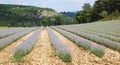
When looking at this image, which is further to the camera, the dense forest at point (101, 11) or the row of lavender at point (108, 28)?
the dense forest at point (101, 11)

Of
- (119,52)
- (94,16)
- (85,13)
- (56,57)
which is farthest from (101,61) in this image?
(85,13)

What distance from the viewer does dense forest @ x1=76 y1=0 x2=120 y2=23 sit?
103 metres

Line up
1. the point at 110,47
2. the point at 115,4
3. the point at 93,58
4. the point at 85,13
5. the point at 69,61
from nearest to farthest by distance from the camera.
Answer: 1. the point at 69,61
2. the point at 93,58
3. the point at 110,47
4. the point at 115,4
5. the point at 85,13

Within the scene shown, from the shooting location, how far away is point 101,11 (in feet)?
374

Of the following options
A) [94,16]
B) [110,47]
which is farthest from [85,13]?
[110,47]

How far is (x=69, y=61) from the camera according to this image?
42.4ft

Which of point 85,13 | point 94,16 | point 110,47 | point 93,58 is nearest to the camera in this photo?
point 93,58

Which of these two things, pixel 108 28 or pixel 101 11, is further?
pixel 101 11

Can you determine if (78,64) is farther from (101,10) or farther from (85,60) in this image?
(101,10)

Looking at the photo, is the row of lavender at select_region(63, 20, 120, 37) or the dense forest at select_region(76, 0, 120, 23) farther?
the dense forest at select_region(76, 0, 120, 23)

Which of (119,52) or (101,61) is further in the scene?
(119,52)

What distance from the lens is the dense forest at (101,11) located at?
103 metres

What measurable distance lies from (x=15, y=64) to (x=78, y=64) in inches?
105

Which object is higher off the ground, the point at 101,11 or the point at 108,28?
the point at 108,28
